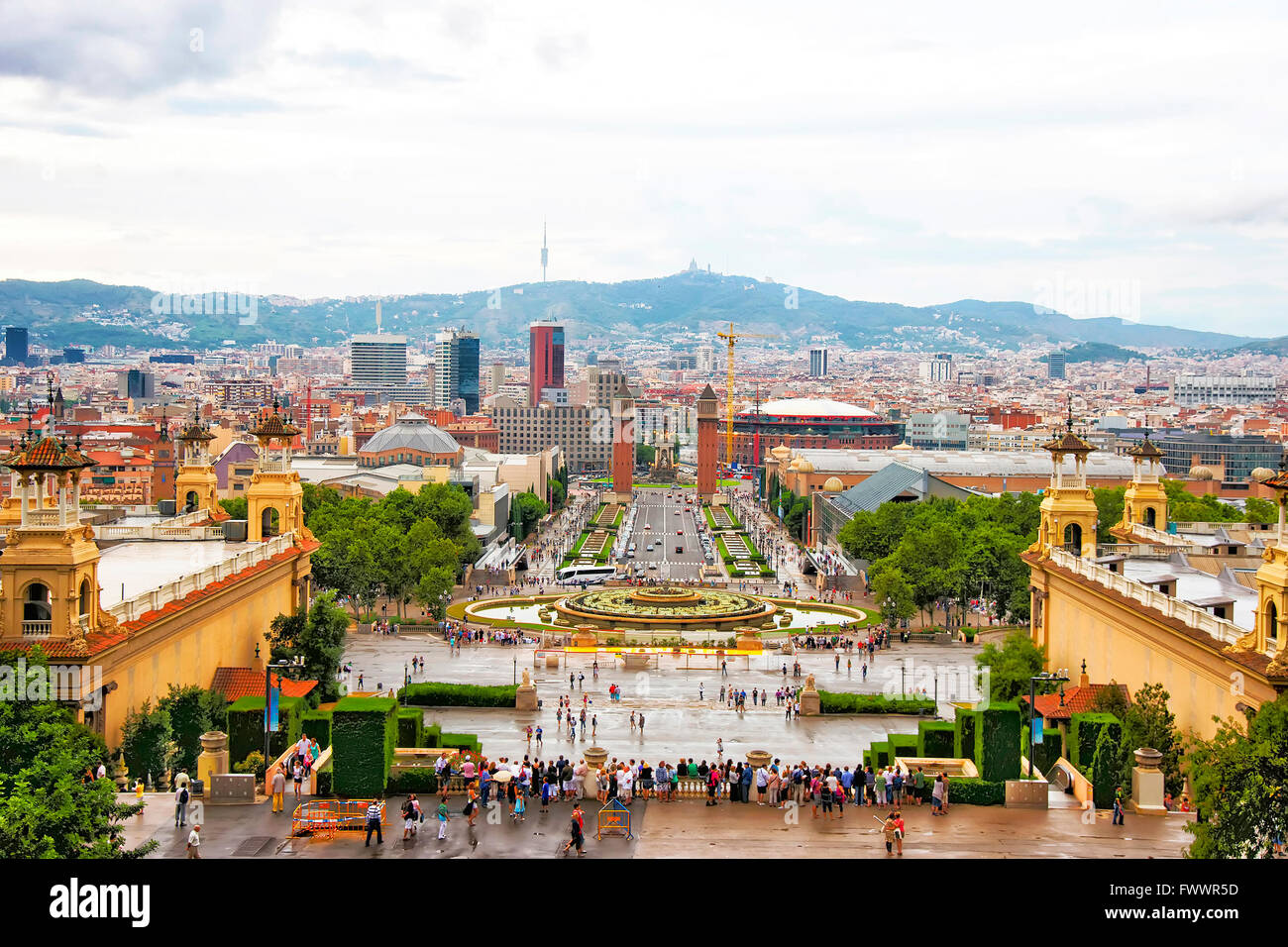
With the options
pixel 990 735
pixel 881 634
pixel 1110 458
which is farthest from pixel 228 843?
pixel 1110 458

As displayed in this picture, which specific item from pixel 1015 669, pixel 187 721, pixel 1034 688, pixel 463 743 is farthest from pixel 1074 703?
pixel 187 721

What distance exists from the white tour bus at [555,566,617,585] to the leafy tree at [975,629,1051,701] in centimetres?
5332

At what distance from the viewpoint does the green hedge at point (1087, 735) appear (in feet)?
111

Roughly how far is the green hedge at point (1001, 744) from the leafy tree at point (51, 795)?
17.7 metres

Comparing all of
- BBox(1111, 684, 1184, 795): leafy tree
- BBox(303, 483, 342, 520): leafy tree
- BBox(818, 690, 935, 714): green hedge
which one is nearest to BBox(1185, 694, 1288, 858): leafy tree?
BBox(1111, 684, 1184, 795): leafy tree

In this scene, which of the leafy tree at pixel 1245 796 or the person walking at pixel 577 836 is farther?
the person walking at pixel 577 836

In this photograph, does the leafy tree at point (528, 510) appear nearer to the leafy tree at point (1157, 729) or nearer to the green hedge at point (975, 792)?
the leafy tree at point (1157, 729)

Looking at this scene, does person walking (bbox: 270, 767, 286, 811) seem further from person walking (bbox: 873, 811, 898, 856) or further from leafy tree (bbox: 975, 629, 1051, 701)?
leafy tree (bbox: 975, 629, 1051, 701)

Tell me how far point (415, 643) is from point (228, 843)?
4194cm

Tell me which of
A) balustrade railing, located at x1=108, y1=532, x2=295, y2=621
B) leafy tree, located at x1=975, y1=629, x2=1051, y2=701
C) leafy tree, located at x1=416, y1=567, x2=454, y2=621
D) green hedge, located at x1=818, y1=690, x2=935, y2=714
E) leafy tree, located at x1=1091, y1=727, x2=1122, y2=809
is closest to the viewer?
leafy tree, located at x1=1091, y1=727, x2=1122, y2=809

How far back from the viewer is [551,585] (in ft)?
333

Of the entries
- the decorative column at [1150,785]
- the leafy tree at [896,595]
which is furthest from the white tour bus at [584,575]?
the decorative column at [1150,785]

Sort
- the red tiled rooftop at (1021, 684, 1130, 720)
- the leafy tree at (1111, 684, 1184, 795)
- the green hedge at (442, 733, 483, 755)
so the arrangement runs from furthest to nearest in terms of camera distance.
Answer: the green hedge at (442, 733, 483, 755)
the red tiled rooftop at (1021, 684, 1130, 720)
the leafy tree at (1111, 684, 1184, 795)

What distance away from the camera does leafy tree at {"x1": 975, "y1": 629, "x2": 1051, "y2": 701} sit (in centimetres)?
4850
